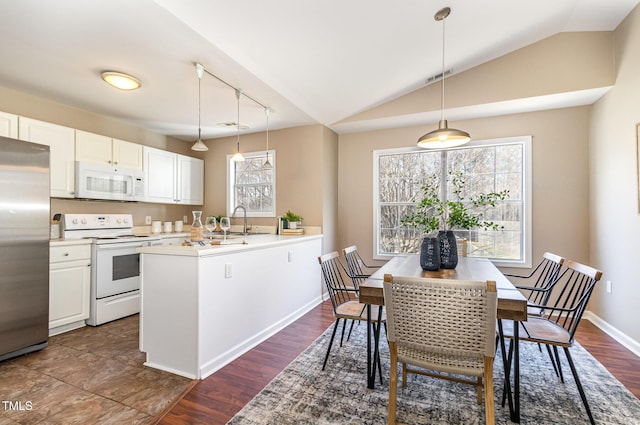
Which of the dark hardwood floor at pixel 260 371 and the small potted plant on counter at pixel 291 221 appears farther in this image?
the small potted plant on counter at pixel 291 221

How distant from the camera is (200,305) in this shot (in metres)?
2.13

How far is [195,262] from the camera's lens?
211cm

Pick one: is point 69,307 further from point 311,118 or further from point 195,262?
point 311,118

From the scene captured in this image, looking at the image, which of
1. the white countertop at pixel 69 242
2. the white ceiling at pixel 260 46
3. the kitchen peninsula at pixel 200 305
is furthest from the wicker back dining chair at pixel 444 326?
the white countertop at pixel 69 242

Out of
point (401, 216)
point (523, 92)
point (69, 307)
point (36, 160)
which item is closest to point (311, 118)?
point (401, 216)

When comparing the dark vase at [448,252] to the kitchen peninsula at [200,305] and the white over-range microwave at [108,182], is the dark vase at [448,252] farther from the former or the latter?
the white over-range microwave at [108,182]

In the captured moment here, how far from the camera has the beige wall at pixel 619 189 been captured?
263cm

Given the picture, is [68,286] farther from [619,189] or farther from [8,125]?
[619,189]

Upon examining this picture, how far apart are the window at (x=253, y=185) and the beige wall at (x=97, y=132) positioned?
35.6 inches

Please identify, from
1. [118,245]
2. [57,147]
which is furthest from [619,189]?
[57,147]

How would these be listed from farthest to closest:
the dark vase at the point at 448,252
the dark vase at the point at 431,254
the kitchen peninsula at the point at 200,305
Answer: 1. the dark vase at the point at 448,252
2. the dark vase at the point at 431,254
3. the kitchen peninsula at the point at 200,305

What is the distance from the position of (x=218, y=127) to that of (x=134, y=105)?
112 centimetres

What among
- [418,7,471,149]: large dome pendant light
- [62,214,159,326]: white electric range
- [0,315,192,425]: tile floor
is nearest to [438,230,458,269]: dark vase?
[418,7,471,149]: large dome pendant light

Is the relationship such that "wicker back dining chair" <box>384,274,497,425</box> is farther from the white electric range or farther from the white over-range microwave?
the white over-range microwave
